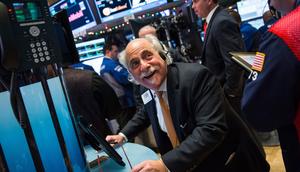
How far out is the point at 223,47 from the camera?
2.63 metres

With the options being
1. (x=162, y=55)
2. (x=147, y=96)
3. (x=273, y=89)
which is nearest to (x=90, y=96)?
(x=147, y=96)

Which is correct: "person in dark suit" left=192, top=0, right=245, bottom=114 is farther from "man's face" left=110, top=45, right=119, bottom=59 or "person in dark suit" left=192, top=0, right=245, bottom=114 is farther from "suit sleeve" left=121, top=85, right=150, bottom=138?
"man's face" left=110, top=45, right=119, bottom=59

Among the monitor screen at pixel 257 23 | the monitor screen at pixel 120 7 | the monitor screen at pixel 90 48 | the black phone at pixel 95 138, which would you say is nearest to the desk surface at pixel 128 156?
the black phone at pixel 95 138

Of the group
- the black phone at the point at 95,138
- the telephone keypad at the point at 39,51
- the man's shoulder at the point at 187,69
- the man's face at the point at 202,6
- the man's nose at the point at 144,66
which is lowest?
the black phone at the point at 95,138

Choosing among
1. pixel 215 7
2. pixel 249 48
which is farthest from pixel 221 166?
pixel 249 48

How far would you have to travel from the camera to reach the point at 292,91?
1.07 meters

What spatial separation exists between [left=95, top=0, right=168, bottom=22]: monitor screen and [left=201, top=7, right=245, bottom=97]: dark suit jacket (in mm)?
1170

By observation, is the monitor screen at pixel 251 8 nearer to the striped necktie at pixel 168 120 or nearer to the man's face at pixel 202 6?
the man's face at pixel 202 6

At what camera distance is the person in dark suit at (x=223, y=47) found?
8.57 ft

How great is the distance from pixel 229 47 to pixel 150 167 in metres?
1.60

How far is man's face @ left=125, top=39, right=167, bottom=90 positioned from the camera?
1.69m

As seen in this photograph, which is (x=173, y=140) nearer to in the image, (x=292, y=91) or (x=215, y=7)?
(x=292, y=91)

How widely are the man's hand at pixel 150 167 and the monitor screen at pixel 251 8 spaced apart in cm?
A: 374

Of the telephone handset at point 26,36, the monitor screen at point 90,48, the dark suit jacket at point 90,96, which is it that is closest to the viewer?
the telephone handset at point 26,36
